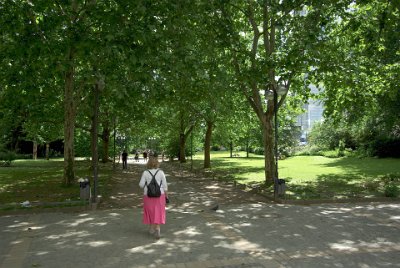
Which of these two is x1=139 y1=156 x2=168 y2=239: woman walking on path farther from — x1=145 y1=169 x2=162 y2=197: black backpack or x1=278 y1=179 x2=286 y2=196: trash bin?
x1=278 y1=179 x2=286 y2=196: trash bin

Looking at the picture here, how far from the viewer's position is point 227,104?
2223 centimetres

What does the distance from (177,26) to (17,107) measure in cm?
1136

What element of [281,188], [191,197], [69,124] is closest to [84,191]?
[191,197]

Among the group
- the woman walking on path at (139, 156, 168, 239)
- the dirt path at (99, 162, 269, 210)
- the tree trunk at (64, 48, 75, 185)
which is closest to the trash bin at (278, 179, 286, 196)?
the dirt path at (99, 162, 269, 210)

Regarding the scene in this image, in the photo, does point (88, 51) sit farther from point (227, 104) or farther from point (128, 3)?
point (227, 104)

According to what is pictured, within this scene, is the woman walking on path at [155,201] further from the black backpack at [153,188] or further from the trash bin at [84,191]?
the trash bin at [84,191]

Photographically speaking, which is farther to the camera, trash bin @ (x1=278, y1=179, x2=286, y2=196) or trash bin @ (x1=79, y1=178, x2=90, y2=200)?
trash bin @ (x1=278, y1=179, x2=286, y2=196)

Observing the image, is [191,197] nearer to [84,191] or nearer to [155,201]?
[84,191]

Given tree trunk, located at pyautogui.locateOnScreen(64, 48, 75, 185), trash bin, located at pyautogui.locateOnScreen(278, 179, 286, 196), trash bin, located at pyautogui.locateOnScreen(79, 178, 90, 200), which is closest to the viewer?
trash bin, located at pyautogui.locateOnScreen(79, 178, 90, 200)

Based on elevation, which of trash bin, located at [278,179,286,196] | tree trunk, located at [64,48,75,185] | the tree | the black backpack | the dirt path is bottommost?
the dirt path

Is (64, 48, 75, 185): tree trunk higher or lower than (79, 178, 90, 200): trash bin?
higher

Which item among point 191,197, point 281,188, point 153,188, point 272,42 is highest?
point 272,42

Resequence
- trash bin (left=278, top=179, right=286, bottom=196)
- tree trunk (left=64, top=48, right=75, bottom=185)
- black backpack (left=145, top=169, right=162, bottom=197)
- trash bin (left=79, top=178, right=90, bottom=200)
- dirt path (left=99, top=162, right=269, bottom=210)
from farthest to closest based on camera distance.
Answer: tree trunk (left=64, top=48, right=75, bottom=185) → trash bin (left=278, top=179, right=286, bottom=196) → dirt path (left=99, top=162, right=269, bottom=210) → trash bin (left=79, top=178, right=90, bottom=200) → black backpack (left=145, top=169, right=162, bottom=197)

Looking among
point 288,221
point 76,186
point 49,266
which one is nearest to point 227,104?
point 76,186
